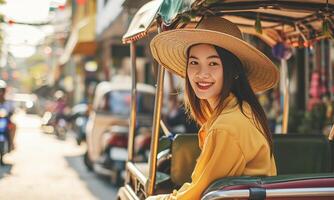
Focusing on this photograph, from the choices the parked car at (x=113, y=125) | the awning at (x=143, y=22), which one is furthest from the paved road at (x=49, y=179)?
the awning at (x=143, y=22)

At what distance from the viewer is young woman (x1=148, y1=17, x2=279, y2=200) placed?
8.34 feet

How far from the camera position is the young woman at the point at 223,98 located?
8.34 ft

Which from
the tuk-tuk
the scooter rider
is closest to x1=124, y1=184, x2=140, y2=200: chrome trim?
the tuk-tuk

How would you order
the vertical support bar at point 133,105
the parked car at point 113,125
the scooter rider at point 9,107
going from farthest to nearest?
the scooter rider at point 9,107 < the parked car at point 113,125 < the vertical support bar at point 133,105

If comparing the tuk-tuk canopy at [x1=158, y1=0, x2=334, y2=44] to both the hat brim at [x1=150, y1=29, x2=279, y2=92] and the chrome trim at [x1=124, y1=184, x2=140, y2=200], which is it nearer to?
the hat brim at [x1=150, y1=29, x2=279, y2=92]

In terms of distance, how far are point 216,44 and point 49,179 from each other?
745 cm

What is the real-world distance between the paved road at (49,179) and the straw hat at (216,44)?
15.9ft

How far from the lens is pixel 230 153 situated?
2508mm

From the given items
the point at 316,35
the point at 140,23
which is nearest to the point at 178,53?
the point at 140,23

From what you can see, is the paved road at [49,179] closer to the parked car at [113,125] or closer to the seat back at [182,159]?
the parked car at [113,125]

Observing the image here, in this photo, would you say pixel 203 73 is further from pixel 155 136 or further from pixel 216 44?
pixel 155 136

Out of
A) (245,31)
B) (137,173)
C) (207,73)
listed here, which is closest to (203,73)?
(207,73)

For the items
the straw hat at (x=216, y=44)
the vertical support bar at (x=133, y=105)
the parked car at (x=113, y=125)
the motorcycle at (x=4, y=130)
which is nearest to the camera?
the straw hat at (x=216, y=44)

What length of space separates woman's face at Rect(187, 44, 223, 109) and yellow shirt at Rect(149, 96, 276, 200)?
Answer: 0.22 meters
